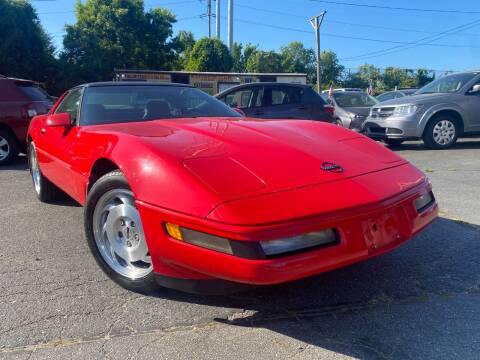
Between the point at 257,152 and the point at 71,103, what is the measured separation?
2.59 meters

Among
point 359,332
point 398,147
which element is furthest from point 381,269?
point 398,147

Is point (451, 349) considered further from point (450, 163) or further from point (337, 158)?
point (450, 163)

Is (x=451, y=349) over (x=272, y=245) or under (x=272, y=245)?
under

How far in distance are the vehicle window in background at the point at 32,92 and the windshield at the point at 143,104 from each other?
Result: 15.3ft

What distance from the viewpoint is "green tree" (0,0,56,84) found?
21.3m

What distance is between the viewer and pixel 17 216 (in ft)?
14.2

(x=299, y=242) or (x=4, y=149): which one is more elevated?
(x=299, y=242)

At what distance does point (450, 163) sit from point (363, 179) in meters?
5.32

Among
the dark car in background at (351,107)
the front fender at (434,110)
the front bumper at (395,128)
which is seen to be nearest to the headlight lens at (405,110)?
the front bumper at (395,128)

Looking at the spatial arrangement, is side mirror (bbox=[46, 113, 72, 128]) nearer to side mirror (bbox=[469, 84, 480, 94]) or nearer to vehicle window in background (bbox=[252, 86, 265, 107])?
vehicle window in background (bbox=[252, 86, 265, 107])

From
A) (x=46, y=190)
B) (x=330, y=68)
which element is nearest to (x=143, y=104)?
(x=46, y=190)

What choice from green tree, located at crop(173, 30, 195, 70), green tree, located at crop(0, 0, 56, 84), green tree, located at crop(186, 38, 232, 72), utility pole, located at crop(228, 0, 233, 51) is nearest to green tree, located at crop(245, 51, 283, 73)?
green tree, located at crop(173, 30, 195, 70)

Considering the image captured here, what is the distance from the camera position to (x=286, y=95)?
28.5 ft

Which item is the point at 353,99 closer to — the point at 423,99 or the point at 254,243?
the point at 423,99
